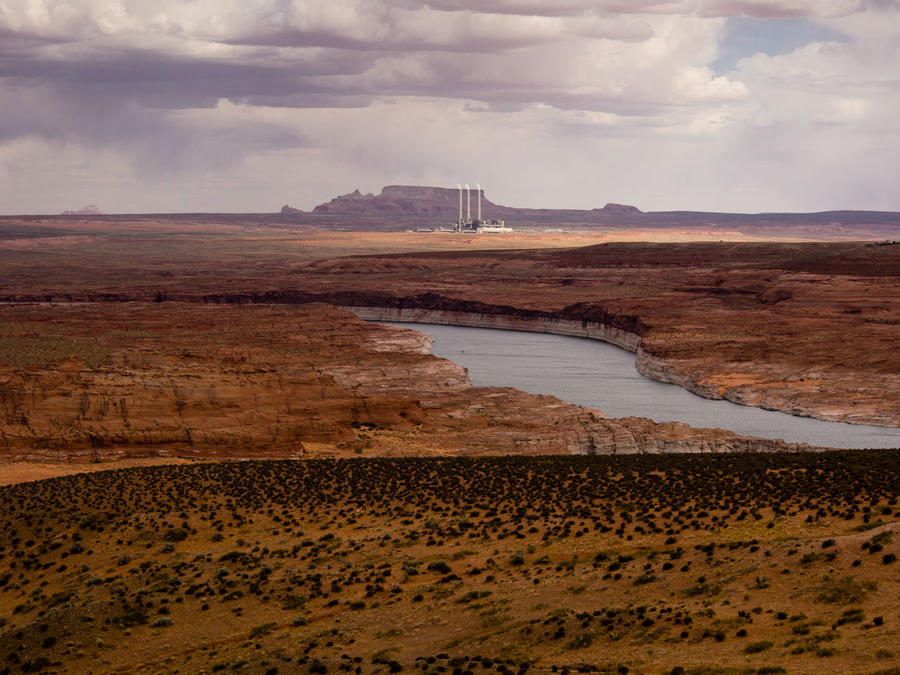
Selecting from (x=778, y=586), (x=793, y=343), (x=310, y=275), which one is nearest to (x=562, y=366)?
(x=793, y=343)

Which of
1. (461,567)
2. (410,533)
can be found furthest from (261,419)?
(461,567)

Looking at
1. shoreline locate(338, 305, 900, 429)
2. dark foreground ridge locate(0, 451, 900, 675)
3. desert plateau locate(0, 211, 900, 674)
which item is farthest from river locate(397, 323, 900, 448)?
dark foreground ridge locate(0, 451, 900, 675)

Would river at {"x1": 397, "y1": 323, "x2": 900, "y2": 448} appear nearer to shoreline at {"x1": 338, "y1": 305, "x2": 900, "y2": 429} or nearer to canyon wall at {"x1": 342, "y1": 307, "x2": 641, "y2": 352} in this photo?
shoreline at {"x1": 338, "y1": 305, "x2": 900, "y2": 429}

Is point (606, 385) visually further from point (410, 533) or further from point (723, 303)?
point (410, 533)

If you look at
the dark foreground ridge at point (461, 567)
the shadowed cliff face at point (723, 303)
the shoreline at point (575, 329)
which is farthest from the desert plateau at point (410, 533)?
the shadowed cliff face at point (723, 303)

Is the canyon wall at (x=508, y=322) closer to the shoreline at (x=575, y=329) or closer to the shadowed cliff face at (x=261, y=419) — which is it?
the shoreline at (x=575, y=329)

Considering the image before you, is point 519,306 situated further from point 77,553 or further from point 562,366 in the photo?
point 77,553
